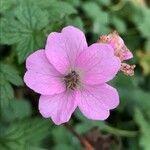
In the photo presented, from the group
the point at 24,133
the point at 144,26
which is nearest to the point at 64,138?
the point at 24,133

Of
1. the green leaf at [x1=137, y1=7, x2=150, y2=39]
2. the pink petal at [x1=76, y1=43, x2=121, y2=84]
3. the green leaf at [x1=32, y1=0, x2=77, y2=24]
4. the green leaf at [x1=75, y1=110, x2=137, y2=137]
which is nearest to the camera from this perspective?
the pink petal at [x1=76, y1=43, x2=121, y2=84]

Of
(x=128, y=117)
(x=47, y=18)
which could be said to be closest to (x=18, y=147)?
(x=47, y=18)

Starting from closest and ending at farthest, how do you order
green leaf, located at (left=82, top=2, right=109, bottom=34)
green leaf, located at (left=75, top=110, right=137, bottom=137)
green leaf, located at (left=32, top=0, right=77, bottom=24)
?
green leaf, located at (left=32, top=0, right=77, bottom=24) → green leaf, located at (left=75, top=110, right=137, bottom=137) → green leaf, located at (left=82, top=2, right=109, bottom=34)

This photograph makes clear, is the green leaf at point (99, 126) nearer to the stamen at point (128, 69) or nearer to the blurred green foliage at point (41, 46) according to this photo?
the blurred green foliage at point (41, 46)

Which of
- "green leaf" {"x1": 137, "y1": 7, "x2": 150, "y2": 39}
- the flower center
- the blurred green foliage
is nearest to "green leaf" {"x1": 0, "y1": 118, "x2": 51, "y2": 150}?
the blurred green foliage

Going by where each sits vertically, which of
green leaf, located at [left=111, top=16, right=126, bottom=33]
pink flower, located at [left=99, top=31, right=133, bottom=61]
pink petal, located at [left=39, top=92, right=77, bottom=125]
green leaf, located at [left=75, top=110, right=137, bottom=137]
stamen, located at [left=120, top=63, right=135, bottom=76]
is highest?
pink flower, located at [left=99, top=31, right=133, bottom=61]

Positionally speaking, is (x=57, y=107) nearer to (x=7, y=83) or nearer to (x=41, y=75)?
(x=41, y=75)

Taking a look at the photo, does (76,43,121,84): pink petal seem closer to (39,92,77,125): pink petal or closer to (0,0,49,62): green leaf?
(39,92,77,125): pink petal
